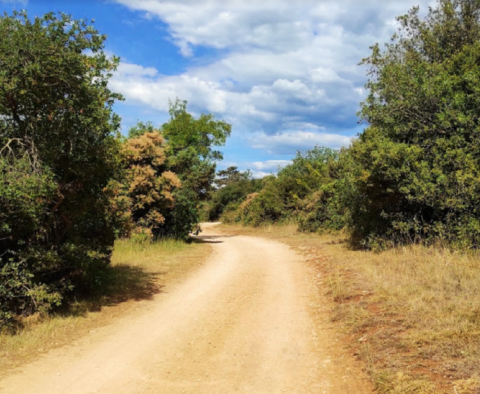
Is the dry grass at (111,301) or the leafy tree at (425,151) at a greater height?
the leafy tree at (425,151)

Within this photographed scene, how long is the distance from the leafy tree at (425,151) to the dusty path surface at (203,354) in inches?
179

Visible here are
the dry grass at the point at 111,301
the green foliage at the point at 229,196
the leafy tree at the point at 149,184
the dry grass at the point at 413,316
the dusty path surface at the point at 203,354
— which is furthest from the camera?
the green foliage at the point at 229,196

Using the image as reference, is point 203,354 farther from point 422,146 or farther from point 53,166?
point 422,146

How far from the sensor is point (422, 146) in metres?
11.7

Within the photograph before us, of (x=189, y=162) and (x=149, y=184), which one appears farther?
(x=189, y=162)

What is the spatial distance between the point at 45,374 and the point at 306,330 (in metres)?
4.06

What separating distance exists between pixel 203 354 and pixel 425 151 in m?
9.23

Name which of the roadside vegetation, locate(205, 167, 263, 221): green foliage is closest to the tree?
the roadside vegetation

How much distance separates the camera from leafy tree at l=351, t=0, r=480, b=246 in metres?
10.3

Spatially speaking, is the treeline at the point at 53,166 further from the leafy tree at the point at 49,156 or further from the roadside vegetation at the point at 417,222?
the roadside vegetation at the point at 417,222

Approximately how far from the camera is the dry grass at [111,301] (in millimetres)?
5816

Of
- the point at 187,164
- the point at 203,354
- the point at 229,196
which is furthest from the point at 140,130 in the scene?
the point at 229,196

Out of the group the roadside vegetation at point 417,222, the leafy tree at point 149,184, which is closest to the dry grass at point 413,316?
the roadside vegetation at point 417,222

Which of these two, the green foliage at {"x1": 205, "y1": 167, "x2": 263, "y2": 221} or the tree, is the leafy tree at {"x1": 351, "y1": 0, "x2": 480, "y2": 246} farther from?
the green foliage at {"x1": 205, "y1": 167, "x2": 263, "y2": 221}
